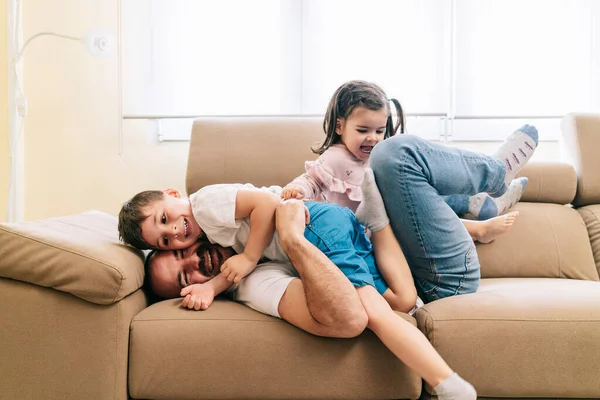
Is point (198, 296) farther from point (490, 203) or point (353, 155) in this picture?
point (490, 203)

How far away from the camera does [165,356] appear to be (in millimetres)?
1307

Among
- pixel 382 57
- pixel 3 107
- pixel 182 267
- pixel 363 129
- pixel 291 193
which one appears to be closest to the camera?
pixel 182 267

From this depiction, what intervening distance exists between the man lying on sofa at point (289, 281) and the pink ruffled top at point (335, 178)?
1.24 ft

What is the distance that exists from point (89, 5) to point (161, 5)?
1.10 feet

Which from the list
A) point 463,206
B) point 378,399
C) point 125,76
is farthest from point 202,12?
point 378,399

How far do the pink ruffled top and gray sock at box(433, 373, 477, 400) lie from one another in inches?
29.9

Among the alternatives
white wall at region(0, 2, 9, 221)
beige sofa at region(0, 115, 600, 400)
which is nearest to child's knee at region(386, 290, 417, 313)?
beige sofa at region(0, 115, 600, 400)

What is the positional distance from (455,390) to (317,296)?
1.12 feet

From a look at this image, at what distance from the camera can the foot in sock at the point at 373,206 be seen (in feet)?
4.99

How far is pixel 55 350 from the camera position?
4.21 ft

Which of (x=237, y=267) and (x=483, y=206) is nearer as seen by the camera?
(x=237, y=267)

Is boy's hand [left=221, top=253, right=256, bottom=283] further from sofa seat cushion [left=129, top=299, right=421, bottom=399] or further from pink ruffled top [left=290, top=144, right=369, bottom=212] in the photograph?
pink ruffled top [left=290, top=144, right=369, bottom=212]

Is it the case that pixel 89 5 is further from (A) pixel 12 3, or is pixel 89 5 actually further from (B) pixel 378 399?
(B) pixel 378 399

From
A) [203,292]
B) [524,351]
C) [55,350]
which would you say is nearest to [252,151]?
[203,292]
